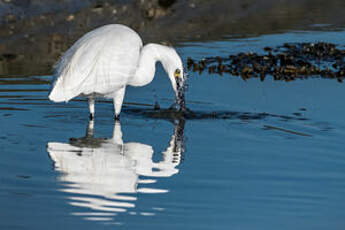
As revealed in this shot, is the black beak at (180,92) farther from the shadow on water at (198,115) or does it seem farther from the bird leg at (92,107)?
the bird leg at (92,107)

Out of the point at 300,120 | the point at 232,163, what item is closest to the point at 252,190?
the point at 232,163

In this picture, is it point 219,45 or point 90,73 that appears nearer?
point 90,73

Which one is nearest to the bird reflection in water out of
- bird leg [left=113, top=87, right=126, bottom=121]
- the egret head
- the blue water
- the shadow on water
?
the blue water

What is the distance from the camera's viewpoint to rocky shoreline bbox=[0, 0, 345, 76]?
15641mm

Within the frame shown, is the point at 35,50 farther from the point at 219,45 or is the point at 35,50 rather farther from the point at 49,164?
the point at 49,164

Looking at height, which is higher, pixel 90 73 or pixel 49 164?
pixel 90 73

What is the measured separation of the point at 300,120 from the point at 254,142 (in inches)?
44.4

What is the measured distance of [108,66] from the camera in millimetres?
10242

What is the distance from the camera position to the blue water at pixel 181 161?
677 cm

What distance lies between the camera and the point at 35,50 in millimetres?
15250

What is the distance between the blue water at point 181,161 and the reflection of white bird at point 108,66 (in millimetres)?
484

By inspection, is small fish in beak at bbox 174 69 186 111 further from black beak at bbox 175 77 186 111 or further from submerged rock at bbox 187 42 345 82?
submerged rock at bbox 187 42 345 82

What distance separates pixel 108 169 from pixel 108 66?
237 cm

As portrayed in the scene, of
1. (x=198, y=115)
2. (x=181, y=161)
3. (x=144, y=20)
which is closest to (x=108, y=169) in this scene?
(x=181, y=161)
